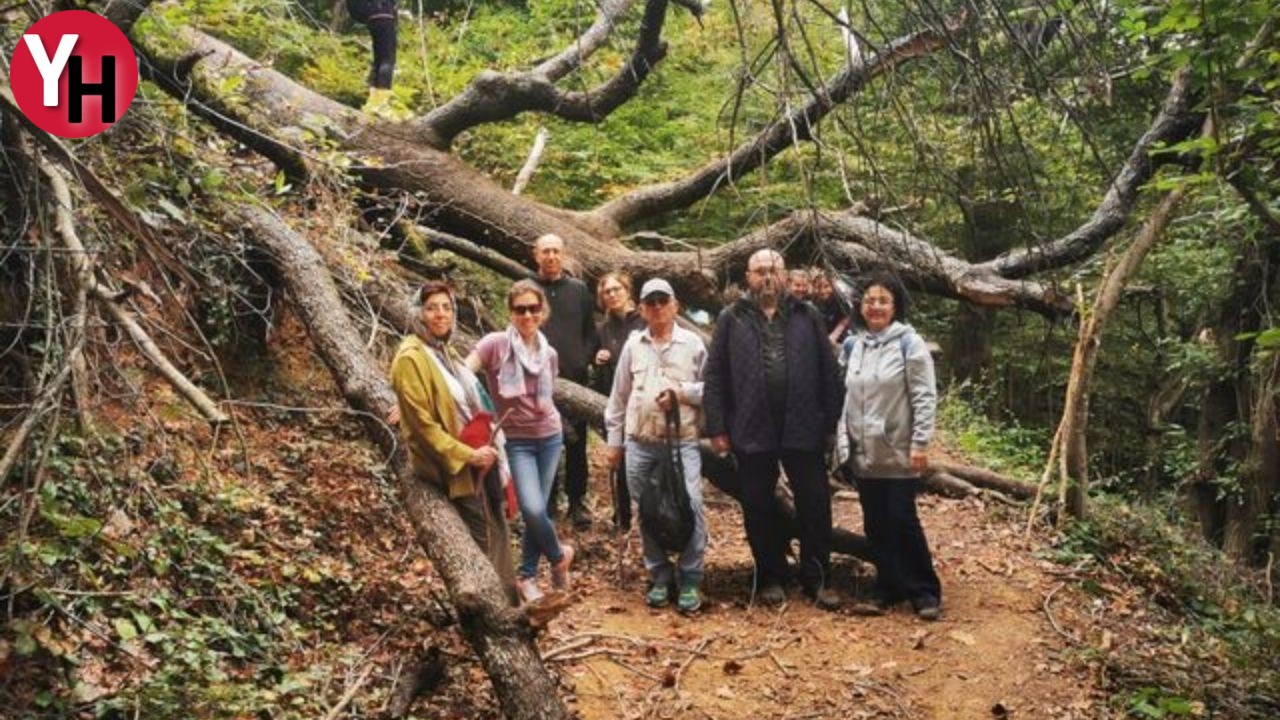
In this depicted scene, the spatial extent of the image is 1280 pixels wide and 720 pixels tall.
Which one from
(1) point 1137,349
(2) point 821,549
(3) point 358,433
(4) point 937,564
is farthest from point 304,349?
(1) point 1137,349

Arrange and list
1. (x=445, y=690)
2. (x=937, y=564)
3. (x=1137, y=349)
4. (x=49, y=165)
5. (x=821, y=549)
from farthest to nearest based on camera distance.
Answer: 1. (x=1137, y=349)
2. (x=937, y=564)
3. (x=821, y=549)
4. (x=445, y=690)
5. (x=49, y=165)

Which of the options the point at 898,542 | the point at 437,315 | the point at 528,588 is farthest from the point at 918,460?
the point at 437,315

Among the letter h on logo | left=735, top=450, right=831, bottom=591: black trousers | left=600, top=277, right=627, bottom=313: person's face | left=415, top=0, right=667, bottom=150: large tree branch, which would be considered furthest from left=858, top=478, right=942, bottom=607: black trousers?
the letter h on logo

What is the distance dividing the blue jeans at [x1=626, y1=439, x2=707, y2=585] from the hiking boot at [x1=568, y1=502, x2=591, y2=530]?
4.38 ft

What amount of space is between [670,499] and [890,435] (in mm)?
1416

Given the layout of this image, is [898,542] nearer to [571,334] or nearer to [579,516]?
[579,516]

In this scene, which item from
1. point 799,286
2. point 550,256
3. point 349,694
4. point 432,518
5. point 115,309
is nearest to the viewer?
point 115,309

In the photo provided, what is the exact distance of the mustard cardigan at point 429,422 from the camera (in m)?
5.09

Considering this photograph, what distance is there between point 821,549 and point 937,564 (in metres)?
1.27

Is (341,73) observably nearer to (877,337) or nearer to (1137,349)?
(877,337)

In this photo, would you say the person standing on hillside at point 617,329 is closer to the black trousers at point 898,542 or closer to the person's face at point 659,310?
the person's face at point 659,310

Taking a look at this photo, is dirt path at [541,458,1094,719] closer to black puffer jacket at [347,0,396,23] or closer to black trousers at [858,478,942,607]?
black trousers at [858,478,942,607]

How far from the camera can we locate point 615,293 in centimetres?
755

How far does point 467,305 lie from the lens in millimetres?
9430
